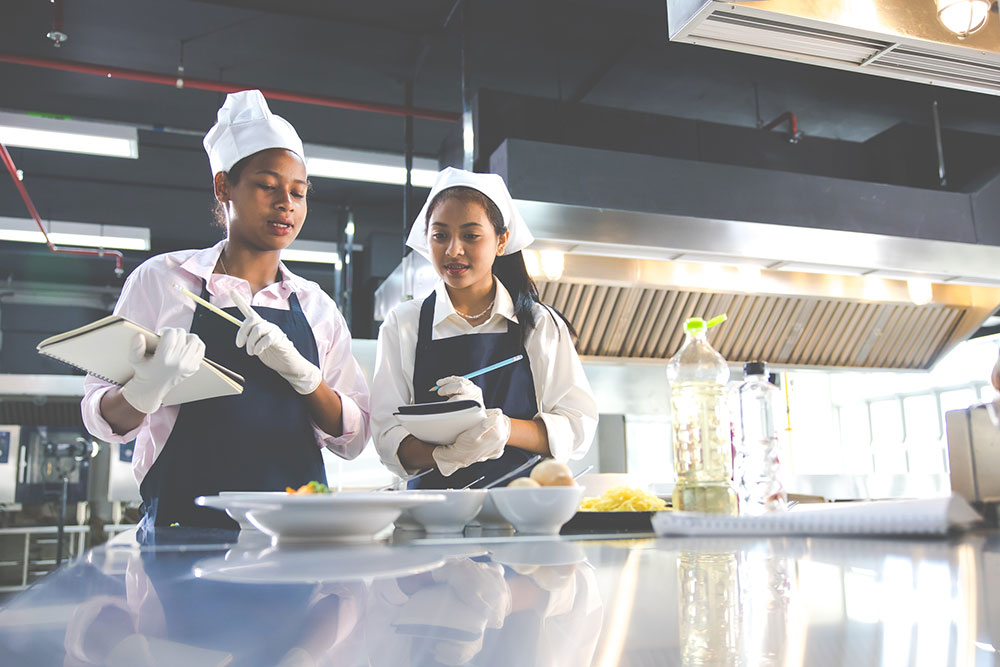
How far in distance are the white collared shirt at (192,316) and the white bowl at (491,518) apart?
60 centimetres

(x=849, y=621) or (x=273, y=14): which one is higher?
(x=273, y=14)

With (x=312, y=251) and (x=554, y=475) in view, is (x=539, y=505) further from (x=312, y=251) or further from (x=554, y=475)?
(x=312, y=251)

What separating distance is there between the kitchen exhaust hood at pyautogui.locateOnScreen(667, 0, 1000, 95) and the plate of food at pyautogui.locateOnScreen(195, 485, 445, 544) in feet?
4.29

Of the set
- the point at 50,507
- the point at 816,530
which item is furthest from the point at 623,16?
the point at 50,507

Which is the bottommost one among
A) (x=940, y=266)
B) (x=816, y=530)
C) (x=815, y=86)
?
(x=816, y=530)

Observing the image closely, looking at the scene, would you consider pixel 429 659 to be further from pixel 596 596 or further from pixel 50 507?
pixel 50 507

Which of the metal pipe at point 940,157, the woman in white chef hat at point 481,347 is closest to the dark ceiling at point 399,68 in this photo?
the metal pipe at point 940,157

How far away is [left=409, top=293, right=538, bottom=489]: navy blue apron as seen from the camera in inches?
70.6

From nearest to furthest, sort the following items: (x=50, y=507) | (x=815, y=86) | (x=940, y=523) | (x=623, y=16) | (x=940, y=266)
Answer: (x=940, y=523)
(x=940, y=266)
(x=623, y=16)
(x=815, y=86)
(x=50, y=507)

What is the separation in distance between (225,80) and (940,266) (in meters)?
4.16

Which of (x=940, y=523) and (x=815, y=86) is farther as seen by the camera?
(x=815, y=86)

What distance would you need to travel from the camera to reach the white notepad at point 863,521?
768mm

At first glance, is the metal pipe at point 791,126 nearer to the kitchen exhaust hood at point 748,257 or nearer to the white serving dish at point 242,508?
the kitchen exhaust hood at point 748,257

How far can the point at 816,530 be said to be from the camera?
79 centimetres
